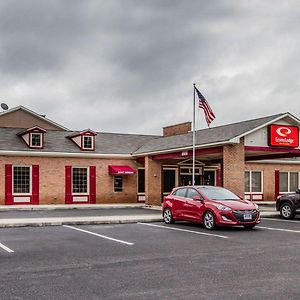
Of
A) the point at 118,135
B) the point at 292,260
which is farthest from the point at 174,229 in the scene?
the point at 118,135

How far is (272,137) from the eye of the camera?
25031mm

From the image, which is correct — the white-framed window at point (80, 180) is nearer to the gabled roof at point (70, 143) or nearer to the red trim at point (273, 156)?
the gabled roof at point (70, 143)

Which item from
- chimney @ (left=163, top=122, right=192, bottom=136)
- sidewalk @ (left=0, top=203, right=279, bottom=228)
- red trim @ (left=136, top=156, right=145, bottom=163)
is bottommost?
sidewalk @ (left=0, top=203, right=279, bottom=228)

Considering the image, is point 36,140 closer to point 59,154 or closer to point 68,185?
point 59,154

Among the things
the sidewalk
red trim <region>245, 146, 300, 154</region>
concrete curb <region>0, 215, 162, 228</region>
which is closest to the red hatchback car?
concrete curb <region>0, 215, 162, 228</region>

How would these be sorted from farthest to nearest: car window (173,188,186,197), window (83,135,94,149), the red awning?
1. window (83,135,94,149)
2. the red awning
3. car window (173,188,186,197)

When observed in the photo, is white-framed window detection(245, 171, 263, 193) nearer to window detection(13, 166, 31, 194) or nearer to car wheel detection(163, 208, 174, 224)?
window detection(13, 166, 31, 194)

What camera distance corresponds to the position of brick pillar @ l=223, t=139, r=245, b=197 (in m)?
24.1

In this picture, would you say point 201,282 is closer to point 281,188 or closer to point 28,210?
point 28,210

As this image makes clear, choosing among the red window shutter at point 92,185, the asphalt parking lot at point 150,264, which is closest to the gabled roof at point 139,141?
the red window shutter at point 92,185

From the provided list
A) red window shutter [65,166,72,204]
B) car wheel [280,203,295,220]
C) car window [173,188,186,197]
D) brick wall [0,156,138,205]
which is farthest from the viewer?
red window shutter [65,166,72,204]

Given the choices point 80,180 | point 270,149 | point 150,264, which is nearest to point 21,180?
point 80,180

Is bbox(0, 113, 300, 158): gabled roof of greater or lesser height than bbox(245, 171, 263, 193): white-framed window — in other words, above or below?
above

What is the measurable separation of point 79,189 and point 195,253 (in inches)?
860
